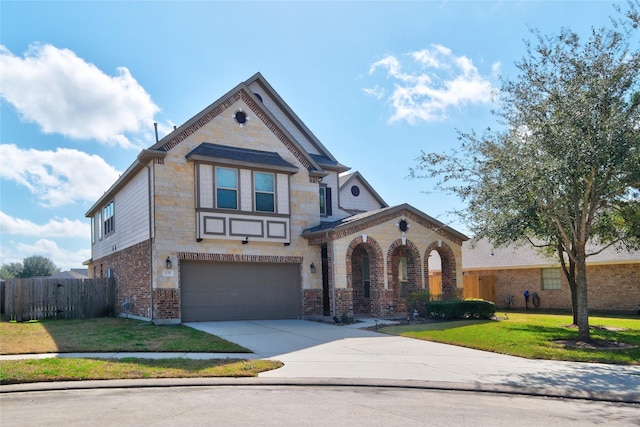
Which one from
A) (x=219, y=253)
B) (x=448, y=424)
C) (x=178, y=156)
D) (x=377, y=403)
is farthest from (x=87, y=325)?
(x=448, y=424)

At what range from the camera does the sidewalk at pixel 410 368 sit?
29.2 feet

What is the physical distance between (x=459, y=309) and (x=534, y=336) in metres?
5.11

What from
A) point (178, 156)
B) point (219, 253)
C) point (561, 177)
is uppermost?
point (178, 156)

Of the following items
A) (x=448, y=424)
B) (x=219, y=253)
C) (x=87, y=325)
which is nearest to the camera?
(x=448, y=424)

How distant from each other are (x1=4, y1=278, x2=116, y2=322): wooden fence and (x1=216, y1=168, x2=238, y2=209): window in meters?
7.37

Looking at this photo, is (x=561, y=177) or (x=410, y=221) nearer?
(x=561, y=177)

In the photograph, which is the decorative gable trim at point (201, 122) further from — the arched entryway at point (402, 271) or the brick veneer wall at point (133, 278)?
the arched entryway at point (402, 271)

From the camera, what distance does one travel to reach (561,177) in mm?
12578

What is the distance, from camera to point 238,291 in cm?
1966

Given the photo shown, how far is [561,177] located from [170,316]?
12.7m

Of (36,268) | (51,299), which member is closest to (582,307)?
(51,299)

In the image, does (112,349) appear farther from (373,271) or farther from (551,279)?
(551,279)

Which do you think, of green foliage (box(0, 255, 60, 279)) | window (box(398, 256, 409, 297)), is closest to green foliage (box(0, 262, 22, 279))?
green foliage (box(0, 255, 60, 279))

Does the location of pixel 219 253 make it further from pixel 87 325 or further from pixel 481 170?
pixel 481 170
